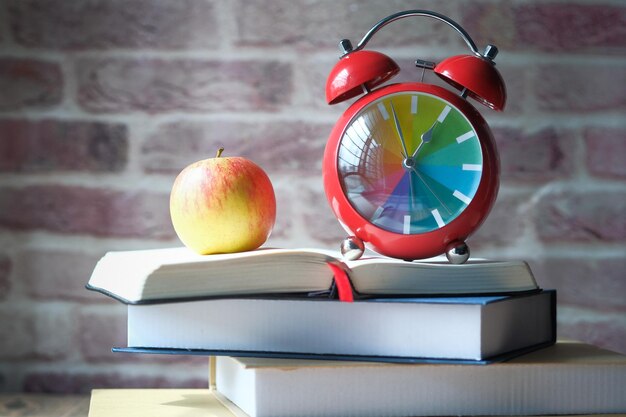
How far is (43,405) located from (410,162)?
2.00ft

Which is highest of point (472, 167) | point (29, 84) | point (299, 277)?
point (29, 84)

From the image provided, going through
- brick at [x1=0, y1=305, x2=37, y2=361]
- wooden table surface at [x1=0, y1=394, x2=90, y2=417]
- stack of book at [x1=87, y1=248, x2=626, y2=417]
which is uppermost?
stack of book at [x1=87, y1=248, x2=626, y2=417]

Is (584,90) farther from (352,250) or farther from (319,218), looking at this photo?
(352,250)

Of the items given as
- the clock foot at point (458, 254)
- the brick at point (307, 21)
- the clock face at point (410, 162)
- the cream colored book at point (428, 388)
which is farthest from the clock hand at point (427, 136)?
the brick at point (307, 21)

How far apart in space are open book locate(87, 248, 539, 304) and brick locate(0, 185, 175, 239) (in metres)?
0.35

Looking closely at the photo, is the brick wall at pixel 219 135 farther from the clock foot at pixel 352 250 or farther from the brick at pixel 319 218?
the clock foot at pixel 352 250

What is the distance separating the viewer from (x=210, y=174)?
0.89 meters

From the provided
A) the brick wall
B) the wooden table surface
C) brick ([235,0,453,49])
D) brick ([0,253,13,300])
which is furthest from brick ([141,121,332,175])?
the wooden table surface

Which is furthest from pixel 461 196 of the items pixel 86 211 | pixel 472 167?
pixel 86 211

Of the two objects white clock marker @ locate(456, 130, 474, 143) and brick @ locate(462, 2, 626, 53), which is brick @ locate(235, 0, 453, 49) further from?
white clock marker @ locate(456, 130, 474, 143)

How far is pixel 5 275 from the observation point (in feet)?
3.86

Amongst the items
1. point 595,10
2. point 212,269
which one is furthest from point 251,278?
point 595,10

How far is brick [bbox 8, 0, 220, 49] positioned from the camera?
Answer: 3.84ft

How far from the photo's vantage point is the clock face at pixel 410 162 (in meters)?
0.88
